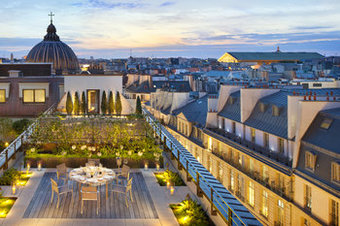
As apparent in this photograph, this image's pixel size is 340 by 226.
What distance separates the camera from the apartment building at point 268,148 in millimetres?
21828

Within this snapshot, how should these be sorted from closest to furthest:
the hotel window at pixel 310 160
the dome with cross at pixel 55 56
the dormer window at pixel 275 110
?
the hotel window at pixel 310 160, the dormer window at pixel 275 110, the dome with cross at pixel 55 56

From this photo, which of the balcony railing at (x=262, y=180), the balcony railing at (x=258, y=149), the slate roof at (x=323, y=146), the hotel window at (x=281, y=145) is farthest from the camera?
the hotel window at (x=281, y=145)

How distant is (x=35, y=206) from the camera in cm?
1278

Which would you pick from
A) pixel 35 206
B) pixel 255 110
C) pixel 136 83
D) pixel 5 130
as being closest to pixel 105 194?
pixel 35 206

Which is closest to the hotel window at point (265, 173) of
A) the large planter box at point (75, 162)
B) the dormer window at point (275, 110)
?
the dormer window at point (275, 110)

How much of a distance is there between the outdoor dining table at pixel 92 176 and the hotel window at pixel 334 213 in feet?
36.2

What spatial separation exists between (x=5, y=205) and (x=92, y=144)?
7951 millimetres

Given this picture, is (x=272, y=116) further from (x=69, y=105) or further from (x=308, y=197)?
(x=69, y=105)

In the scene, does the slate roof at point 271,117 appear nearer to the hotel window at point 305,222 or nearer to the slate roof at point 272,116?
the slate roof at point 272,116

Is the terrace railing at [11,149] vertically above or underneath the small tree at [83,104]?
underneath

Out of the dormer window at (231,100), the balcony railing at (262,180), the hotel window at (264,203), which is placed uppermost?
the dormer window at (231,100)

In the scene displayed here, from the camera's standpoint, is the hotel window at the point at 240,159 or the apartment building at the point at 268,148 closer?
the apartment building at the point at 268,148

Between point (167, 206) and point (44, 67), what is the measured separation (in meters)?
40.8

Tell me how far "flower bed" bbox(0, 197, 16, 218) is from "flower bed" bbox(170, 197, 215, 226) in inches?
210
